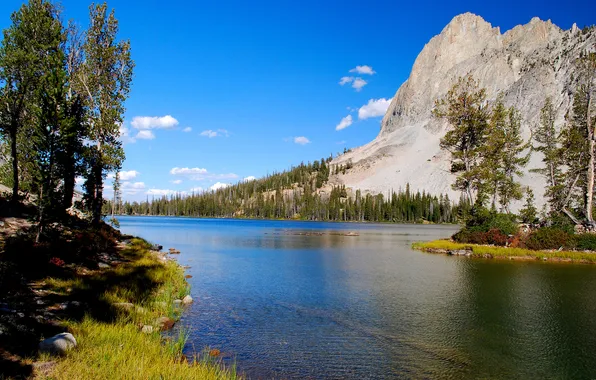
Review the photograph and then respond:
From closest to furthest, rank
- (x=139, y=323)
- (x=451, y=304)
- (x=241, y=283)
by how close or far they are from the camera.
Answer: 1. (x=139, y=323)
2. (x=451, y=304)
3. (x=241, y=283)

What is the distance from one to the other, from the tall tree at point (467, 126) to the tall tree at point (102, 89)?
43.1m

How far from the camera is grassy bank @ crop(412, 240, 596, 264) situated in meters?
40.4

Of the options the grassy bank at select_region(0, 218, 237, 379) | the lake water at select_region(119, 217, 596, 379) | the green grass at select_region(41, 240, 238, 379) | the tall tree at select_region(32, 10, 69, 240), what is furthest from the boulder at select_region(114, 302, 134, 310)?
the tall tree at select_region(32, 10, 69, 240)

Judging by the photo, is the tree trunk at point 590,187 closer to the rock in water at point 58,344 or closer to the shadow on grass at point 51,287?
the shadow on grass at point 51,287

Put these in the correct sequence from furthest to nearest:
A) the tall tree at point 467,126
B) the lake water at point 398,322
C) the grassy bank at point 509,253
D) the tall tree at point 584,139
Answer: the tall tree at point 467,126
the tall tree at point 584,139
the grassy bank at point 509,253
the lake water at point 398,322

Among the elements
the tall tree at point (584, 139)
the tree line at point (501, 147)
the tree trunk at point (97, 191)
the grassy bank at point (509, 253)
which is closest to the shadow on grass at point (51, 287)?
the tree trunk at point (97, 191)

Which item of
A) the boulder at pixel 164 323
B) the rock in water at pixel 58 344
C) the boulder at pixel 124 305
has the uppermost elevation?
the rock in water at pixel 58 344

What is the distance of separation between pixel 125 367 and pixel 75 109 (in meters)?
34.0

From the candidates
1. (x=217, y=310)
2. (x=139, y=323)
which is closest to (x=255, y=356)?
(x=139, y=323)

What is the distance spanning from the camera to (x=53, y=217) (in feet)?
73.0

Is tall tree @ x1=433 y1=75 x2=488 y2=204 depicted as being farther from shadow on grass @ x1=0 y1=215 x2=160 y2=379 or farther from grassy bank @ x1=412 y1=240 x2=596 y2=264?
shadow on grass @ x1=0 y1=215 x2=160 y2=379

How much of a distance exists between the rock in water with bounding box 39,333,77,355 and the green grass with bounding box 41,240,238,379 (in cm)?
21

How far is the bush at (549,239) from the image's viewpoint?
43.1 m

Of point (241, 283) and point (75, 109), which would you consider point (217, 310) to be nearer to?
point (241, 283)
